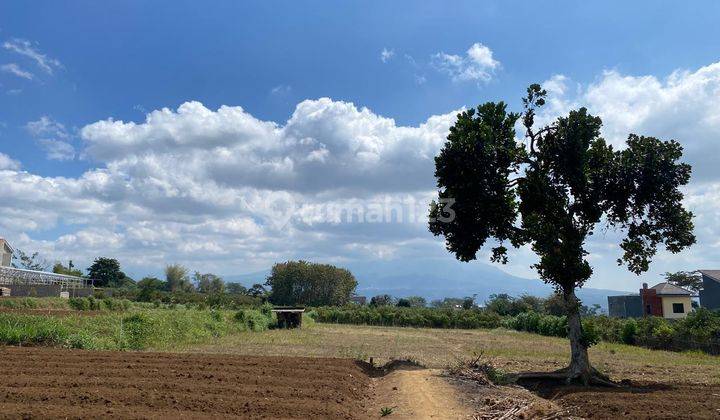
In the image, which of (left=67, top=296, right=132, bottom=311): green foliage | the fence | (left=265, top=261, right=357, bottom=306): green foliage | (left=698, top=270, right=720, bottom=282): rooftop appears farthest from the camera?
(left=265, top=261, right=357, bottom=306): green foliage

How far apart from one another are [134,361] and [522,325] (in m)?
39.8

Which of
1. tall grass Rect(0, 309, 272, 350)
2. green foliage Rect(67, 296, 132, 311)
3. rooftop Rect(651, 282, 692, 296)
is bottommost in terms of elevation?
tall grass Rect(0, 309, 272, 350)

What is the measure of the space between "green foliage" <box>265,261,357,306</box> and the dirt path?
65661 mm

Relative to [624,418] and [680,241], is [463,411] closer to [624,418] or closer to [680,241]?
[624,418]

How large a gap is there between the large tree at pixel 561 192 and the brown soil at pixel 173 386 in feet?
18.9

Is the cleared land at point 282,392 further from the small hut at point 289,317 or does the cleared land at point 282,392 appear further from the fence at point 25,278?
the fence at point 25,278

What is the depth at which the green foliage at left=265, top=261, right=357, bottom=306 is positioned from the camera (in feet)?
262

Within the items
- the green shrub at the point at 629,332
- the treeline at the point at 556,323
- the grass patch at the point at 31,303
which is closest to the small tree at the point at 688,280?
the treeline at the point at 556,323

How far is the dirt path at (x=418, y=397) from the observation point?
33.1 ft

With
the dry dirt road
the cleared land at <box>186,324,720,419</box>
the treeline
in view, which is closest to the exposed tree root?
the cleared land at <box>186,324,720,419</box>

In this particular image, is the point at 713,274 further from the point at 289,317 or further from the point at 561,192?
the point at 561,192

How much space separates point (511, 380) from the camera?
14.2 m

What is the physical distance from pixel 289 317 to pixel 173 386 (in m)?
31.1

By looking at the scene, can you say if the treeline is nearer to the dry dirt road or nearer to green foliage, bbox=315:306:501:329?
green foliage, bbox=315:306:501:329
